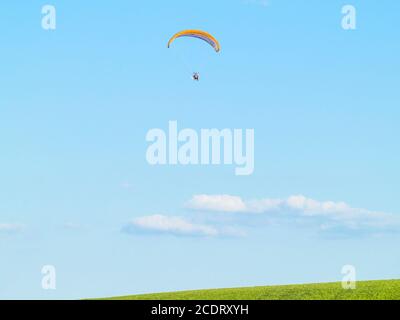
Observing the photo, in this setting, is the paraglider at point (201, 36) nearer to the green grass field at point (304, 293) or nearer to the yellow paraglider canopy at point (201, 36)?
the yellow paraglider canopy at point (201, 36)

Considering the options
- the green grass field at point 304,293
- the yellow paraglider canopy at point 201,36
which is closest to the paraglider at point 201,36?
the yellow paraglider canopy at point 201,36

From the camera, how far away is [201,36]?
39.9 meters

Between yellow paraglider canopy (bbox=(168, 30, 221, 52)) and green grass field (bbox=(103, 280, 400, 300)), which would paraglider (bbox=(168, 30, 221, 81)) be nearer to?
yellow paraglider canopy (bbox=(168, 30, 221, 52))

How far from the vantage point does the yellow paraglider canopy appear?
39062mm

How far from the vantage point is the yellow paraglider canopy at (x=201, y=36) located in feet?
128

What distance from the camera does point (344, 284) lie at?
38500mm

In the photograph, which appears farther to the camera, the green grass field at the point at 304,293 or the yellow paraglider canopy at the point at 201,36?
the yellow paraglider canopy at the point at 201,36

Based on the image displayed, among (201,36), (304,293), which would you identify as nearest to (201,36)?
(201,36)

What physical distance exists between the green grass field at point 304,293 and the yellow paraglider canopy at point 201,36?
539 inches

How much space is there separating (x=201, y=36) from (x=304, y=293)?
15.3m
